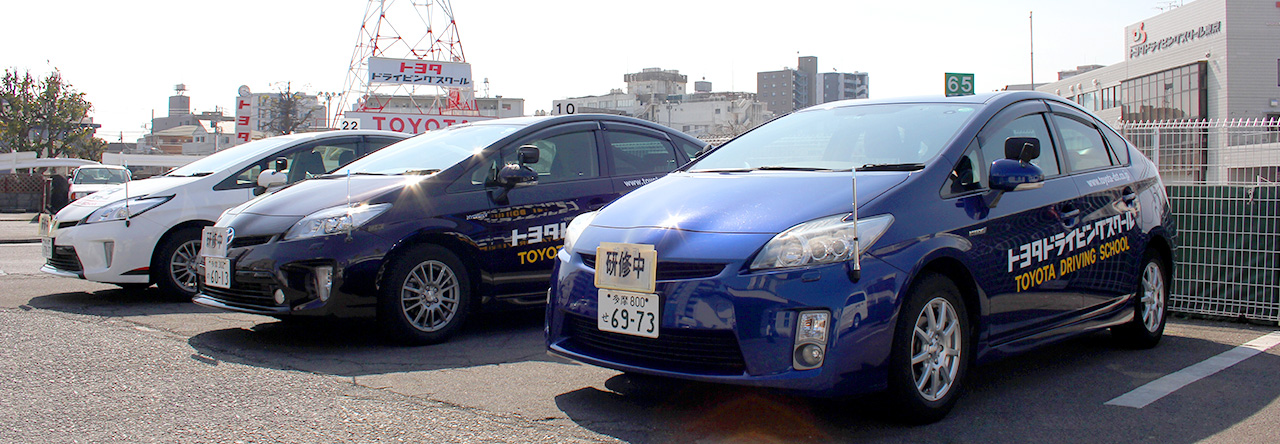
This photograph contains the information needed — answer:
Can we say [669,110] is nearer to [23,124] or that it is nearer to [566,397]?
[23,124]

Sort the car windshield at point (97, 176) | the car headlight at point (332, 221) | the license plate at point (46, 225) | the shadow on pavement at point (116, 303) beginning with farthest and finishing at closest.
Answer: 1. the car windshield at point (97, 176)
2. the license plate at point (46, 225)
3. the shadow on pavement at point (116, 303)
4. the car headlight at point (332, 221)

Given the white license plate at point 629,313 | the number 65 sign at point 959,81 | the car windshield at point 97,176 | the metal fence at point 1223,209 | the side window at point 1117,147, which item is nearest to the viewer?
the white license plate at point 629,313

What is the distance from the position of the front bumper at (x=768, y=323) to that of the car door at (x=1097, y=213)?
170 centimetres

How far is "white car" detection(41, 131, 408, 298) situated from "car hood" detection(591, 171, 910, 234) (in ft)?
14.2

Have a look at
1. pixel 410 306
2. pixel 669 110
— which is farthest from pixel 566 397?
pixel 669 110

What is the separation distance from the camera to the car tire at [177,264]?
297 inches

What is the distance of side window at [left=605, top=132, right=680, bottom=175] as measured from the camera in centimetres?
691

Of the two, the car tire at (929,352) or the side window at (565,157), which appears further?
the side window at (565,157)

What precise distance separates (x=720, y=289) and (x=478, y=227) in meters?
2.72

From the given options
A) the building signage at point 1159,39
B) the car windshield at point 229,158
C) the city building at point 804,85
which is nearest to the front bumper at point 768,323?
the car windshield at point 229,158

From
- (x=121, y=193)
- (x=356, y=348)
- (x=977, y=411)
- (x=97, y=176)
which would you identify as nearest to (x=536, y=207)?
(x=356, y=348)

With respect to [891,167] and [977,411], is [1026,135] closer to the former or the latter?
[891,167]

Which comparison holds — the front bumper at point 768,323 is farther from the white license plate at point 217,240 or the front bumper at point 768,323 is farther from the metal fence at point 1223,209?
the metal fence at point 1223,209

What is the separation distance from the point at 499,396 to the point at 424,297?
1535 millimetres
